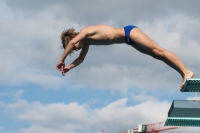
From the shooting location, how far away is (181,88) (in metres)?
13.1

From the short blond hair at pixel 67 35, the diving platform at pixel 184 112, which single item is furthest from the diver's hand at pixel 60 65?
the diving platform at pixel 184 112

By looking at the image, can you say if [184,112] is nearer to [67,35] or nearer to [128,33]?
[128,33]

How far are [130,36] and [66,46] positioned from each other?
5.87ft

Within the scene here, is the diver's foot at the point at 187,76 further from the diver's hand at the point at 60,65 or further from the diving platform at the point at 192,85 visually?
the diver's hand at the point at 60,65

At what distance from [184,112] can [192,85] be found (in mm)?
A: 944

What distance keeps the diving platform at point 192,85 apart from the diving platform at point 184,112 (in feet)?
1.06

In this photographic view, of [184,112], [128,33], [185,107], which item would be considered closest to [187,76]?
[185,107]

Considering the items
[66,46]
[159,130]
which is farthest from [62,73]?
[159,130]

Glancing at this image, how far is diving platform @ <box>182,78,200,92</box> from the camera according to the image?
1248cm

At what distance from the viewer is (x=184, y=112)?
44.4 feet

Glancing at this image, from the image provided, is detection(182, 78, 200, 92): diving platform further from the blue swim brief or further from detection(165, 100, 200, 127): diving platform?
the blue swim brief

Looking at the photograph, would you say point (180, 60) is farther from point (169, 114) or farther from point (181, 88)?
point (169, 114)

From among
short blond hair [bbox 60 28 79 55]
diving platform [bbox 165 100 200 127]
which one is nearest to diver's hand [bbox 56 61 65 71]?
short blond hair [bbox 60 28 79 55]

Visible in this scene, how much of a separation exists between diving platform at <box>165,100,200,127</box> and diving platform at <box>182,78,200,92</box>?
324mm
